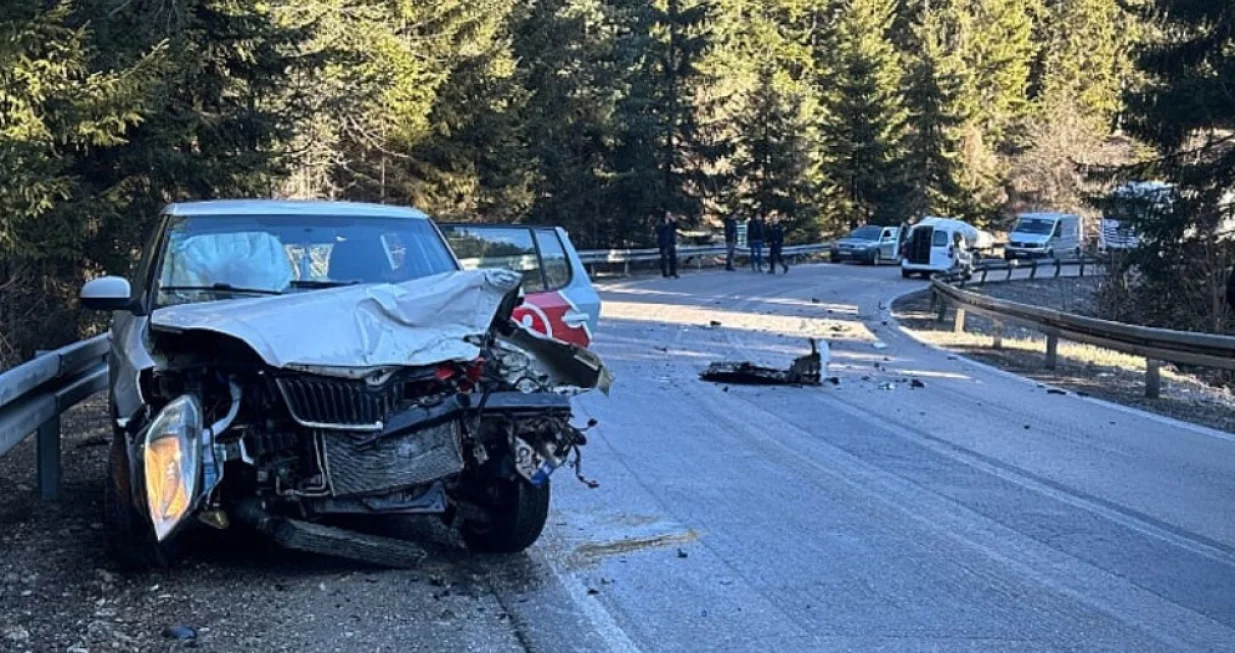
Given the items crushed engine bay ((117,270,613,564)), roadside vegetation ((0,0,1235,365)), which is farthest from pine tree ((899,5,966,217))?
crushed engine bay ((117,270,613,564))

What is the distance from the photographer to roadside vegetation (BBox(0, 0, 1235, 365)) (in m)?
13.5

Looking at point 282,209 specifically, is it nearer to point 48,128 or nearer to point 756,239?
point 48,128

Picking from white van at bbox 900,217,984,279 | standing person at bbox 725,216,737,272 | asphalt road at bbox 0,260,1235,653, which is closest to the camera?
asphalt road at bbox 0,260,1235,653

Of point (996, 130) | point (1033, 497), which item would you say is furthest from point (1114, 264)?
point (996, 130)

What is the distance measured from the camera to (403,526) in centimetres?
699

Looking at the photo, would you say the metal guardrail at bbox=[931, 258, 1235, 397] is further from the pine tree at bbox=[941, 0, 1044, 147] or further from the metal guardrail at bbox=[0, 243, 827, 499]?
the pine tree at bbox=[941, 0, 1044, 147]

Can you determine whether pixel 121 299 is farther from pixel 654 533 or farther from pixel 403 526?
pixel 654 533

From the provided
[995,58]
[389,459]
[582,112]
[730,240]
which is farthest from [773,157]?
[389,459]

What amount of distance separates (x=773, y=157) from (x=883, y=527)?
48763 millimetres

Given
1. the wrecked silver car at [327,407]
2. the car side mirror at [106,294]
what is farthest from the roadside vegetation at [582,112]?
the wrecked silver car at [327,407]

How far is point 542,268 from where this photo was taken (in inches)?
375

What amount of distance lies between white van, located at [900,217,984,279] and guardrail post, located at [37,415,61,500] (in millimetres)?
37303

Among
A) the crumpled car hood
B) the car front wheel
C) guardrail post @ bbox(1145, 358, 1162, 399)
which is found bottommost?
guardrail post @ bbox(1145, 358, 1162, 399)

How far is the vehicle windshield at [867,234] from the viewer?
52.5 metres
